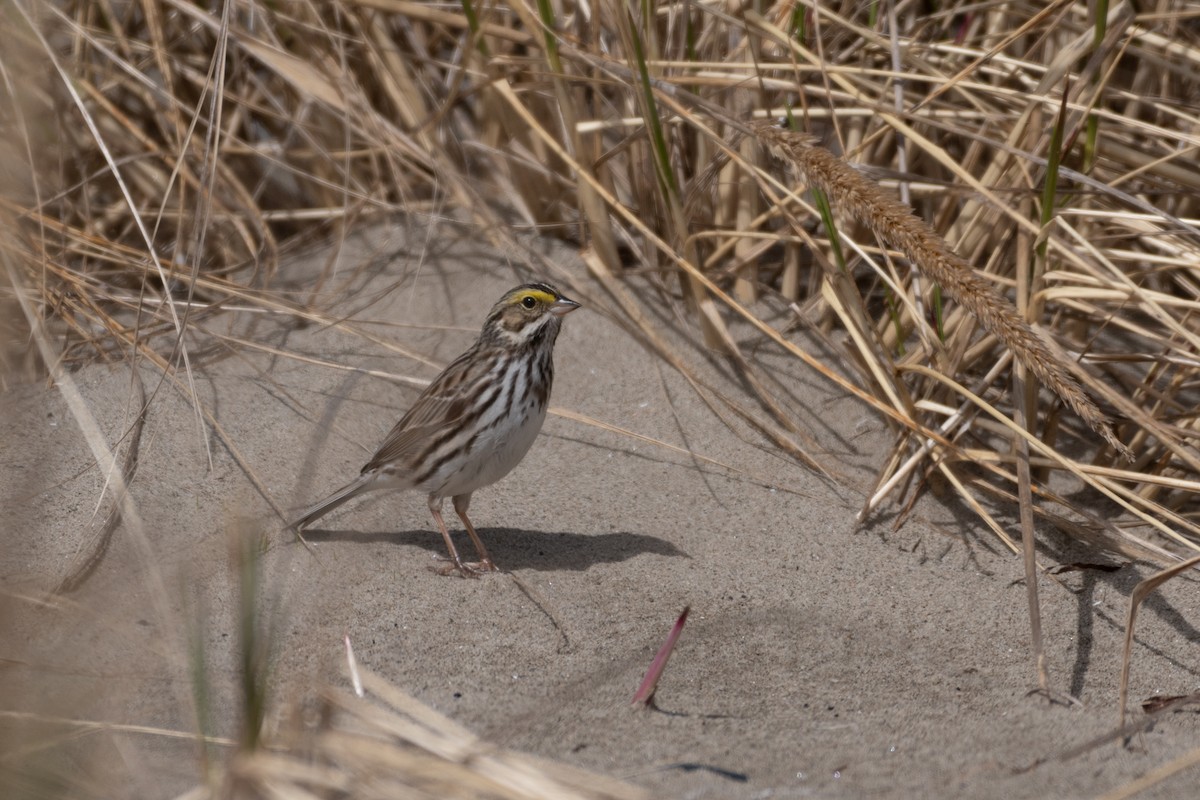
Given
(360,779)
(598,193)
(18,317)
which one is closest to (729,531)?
(598,193)

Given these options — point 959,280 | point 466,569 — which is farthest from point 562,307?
point 959,280

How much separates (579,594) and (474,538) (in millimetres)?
463

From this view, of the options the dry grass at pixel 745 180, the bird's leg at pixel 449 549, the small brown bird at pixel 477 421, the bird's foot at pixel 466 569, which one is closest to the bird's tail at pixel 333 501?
the small brown bird at pixel 477 421

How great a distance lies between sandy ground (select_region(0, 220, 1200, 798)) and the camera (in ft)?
9.83

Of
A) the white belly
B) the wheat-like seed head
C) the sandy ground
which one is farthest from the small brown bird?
the wheat-like seed head

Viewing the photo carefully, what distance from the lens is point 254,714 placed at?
7.39 feet

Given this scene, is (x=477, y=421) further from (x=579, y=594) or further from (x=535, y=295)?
(x=579, y=594)

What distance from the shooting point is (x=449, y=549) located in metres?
4.19

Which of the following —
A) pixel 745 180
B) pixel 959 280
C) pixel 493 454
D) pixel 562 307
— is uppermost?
pixel 959 280

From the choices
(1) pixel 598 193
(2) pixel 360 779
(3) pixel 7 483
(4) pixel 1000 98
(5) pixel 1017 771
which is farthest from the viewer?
(1) pixel 598 193

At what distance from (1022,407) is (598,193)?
1760 mm

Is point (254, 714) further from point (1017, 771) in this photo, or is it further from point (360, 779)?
point (1017, 771)

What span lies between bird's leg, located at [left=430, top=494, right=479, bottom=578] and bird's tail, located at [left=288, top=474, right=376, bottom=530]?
0.22 meters

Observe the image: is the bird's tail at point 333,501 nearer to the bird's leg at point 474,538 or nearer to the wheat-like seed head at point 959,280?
the bird's leg at point 474,538
